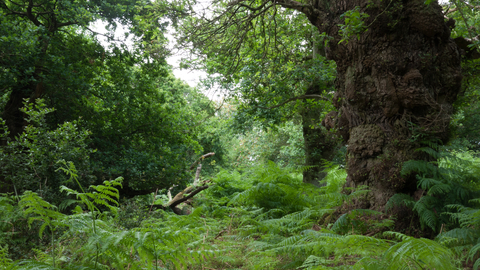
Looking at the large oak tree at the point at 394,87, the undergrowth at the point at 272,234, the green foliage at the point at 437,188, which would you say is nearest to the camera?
the undergrowth at the point at 272,234

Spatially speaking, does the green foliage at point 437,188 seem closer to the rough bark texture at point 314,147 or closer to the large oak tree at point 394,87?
the large oak tree at point 394,87

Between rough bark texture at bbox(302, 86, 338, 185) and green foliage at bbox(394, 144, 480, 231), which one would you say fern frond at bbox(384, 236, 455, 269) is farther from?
rough bark texture at bbox(302, 86, 338, 185)

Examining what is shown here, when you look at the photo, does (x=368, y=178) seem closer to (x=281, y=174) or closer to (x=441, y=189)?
(x=441, y=189)

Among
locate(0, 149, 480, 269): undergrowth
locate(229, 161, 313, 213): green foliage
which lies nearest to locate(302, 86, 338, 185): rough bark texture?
locate(0, 149, 480, 269): undergrowth

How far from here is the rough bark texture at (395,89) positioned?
13.8 ft

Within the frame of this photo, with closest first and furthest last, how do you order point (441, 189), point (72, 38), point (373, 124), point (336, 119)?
point (441, 189)
point (373, 124)
point (336, 119)
point (72, 38)

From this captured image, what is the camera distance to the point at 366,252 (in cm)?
214

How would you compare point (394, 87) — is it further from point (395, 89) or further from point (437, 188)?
point (437, 188)

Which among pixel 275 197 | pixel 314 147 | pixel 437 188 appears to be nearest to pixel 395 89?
pixel 437 188

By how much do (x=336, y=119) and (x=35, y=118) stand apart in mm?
5532

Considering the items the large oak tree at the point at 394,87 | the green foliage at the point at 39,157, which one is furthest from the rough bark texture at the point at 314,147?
the green foliage at the point at 39,157

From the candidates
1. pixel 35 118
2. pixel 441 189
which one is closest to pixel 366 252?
pixel 441 189

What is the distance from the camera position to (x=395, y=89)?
4363mm

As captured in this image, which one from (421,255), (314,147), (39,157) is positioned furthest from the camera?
(314,147)
